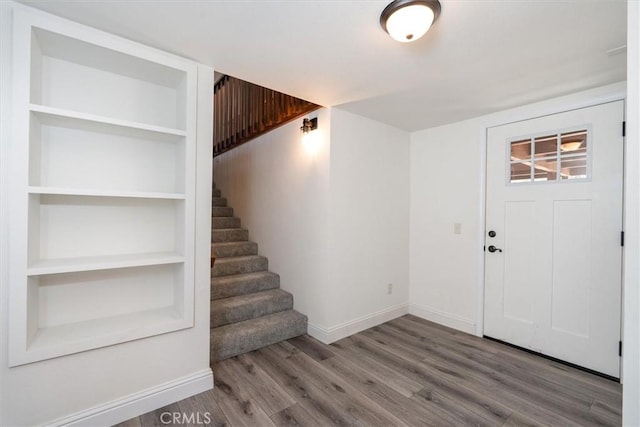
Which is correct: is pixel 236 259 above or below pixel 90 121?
below

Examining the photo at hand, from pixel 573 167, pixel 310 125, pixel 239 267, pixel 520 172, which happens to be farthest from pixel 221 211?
pixel 573 167

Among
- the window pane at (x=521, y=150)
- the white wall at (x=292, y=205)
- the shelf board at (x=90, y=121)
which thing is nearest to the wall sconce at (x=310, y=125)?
the white wall at (x=292, y=205)

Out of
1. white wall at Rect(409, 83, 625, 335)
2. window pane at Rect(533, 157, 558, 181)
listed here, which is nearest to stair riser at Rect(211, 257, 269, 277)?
white wall at Rect(409, 83, 625, 335)

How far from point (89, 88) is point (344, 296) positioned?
8.58ft

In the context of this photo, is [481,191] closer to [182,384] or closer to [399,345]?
[399,345]

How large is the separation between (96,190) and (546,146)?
3.48 meters

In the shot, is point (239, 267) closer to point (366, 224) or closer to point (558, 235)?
point (366, 224)

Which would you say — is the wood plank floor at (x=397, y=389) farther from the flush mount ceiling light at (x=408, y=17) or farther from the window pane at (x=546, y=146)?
the flush mount ceiling light at (x=408, y=17)

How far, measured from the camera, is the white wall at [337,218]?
2.80 metres

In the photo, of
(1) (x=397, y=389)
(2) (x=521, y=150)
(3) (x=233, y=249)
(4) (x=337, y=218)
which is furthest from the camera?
(3) (x=233, y=249)

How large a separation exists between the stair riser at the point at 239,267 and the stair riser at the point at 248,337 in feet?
2.30

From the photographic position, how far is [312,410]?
184 cm

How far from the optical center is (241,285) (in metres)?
3.06

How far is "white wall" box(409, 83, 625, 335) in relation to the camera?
2939 millimetres
